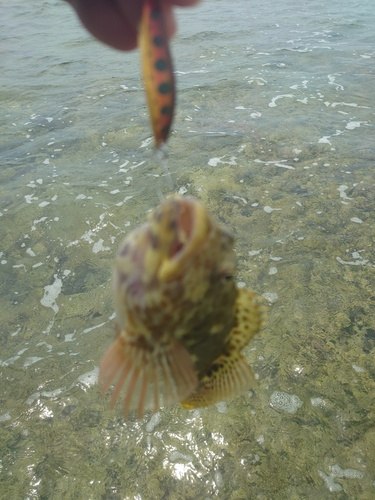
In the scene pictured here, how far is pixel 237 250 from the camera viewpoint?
6.08m

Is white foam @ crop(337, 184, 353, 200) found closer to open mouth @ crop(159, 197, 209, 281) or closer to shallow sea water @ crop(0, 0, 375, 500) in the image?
shallow sea water @ crop(0, 0, 375, 500)

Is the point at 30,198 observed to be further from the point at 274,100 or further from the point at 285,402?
the point at 274,100

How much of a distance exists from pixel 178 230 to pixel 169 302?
31 cm

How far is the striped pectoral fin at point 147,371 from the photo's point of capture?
1965 mm

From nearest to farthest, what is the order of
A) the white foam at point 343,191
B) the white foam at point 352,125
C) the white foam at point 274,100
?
the white foam at point 343,191
the white foam at point 352,125
the white foam at point 274,100

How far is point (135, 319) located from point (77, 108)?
374 inches

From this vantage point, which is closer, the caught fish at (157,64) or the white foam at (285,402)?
the caught fish at (157,64)

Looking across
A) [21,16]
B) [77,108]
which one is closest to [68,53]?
[77,108]

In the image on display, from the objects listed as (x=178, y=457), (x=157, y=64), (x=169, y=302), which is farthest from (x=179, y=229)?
(x=178, y=457)

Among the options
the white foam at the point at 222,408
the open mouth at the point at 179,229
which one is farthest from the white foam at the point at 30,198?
the open mouth at the point at 179,229

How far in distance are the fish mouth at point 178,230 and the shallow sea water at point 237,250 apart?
2.80 metres

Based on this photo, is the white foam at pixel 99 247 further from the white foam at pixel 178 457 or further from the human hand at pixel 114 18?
the human hand at pixel 114 18

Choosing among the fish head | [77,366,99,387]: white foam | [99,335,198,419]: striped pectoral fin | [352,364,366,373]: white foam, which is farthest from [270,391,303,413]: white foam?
the fish head

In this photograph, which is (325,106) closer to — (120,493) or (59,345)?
(59,345)
